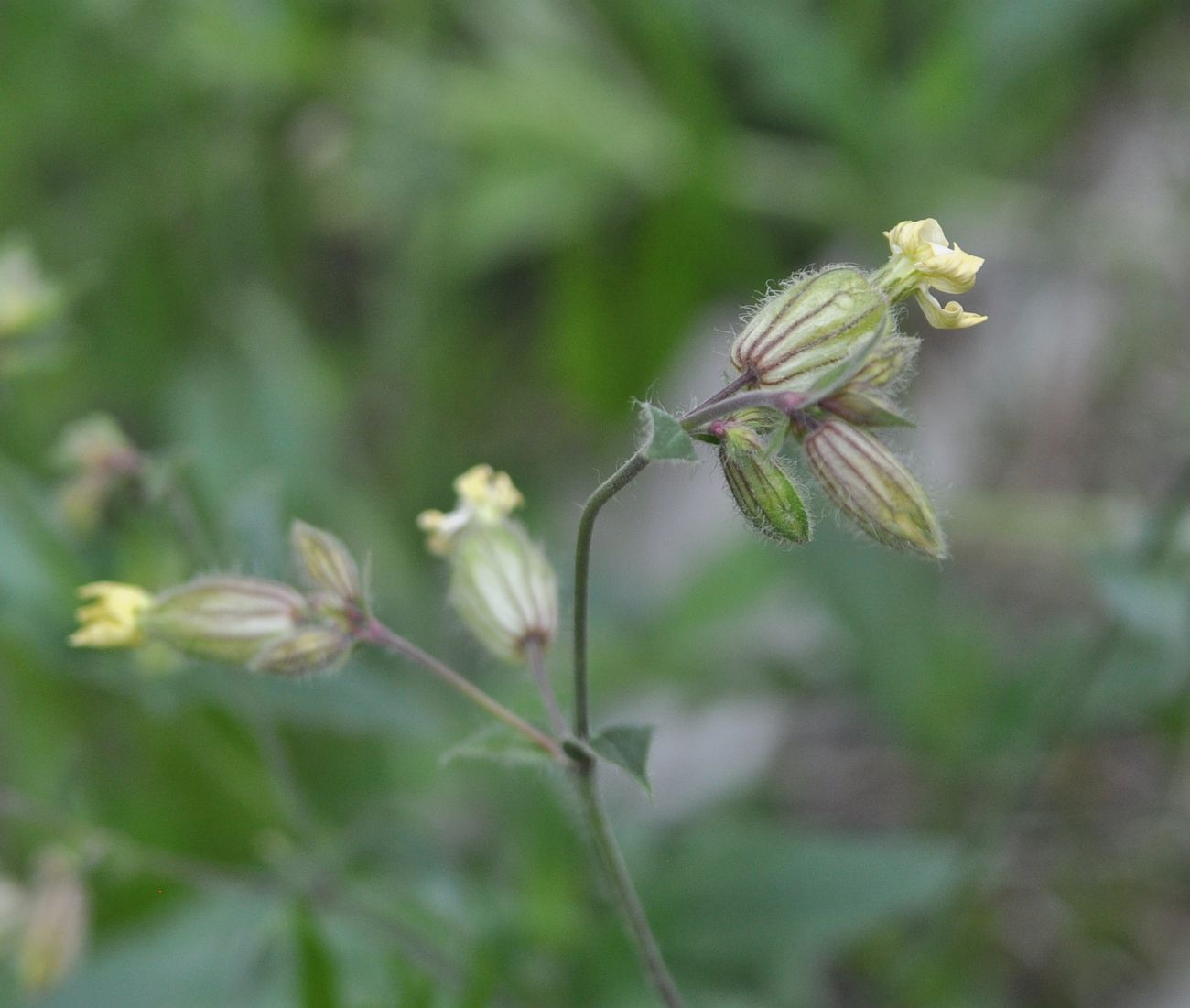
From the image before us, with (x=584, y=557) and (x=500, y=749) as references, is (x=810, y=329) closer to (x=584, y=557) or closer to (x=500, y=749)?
(x=584, y=557)

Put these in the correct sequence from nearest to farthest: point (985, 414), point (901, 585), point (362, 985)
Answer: point (362, 985), point (901, 585), point (985, 414)

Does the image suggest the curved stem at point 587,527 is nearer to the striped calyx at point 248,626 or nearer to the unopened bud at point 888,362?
the unopened bud at point 888,362

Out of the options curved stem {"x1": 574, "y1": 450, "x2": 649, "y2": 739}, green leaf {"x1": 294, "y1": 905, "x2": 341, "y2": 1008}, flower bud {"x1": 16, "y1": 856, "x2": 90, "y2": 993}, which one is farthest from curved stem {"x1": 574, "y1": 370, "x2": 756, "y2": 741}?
flower bud {"x1": 16, "y1": 856, "x2": 90, "y2": 993}

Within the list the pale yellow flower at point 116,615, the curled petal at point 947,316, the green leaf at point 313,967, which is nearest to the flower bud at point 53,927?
the green leaf at point 313,967

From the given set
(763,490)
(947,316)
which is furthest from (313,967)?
(947,316)

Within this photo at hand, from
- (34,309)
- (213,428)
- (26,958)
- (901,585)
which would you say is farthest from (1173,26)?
(26,958)

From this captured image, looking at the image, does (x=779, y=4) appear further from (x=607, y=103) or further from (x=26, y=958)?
(x=26, y=958)
